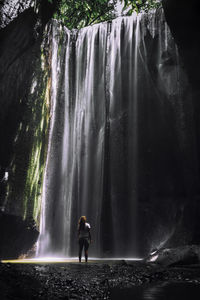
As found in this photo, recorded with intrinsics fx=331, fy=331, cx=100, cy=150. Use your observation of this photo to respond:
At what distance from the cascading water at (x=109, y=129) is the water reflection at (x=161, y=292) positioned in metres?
7.91

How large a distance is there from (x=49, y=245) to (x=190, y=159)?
6.62m

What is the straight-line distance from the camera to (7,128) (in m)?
10.9

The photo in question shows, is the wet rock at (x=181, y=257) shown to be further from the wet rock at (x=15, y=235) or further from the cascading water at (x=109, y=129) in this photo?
the wet rock at (x=15, y=235)

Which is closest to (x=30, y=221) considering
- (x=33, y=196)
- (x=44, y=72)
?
(x=33, y=196)

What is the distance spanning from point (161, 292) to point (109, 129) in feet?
35.9

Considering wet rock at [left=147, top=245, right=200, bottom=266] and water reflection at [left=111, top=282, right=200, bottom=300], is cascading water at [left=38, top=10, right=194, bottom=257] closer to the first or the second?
wet rock at [left=147, top=245, right=200, bottom=266]

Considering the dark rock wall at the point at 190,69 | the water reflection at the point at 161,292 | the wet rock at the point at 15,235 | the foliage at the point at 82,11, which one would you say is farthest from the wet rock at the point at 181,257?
the foliage at the point at 82,11

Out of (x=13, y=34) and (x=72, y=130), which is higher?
(x=13, y=34)

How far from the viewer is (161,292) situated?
4723 mm

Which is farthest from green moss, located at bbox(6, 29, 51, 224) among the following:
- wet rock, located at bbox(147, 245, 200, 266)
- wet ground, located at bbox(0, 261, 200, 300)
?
wet ground, located at bbox(0, 261, 200, 300)

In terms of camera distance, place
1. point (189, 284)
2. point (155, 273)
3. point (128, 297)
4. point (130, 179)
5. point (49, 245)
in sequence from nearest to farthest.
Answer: point (128, 297) → point (189, 284) → point (155, 273) → point (49, 245) → point (130, 179)

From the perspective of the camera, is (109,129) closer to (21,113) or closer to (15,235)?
(21,113)

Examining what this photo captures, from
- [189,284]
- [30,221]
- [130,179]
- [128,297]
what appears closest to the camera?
[128,297]

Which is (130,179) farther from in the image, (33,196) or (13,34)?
(13,34)
